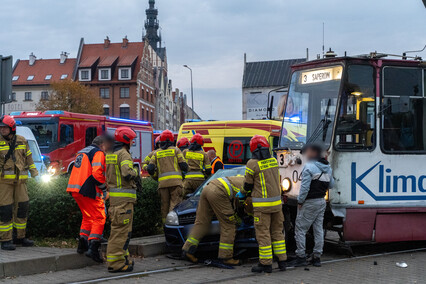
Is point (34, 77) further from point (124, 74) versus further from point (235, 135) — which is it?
point (235, 135)

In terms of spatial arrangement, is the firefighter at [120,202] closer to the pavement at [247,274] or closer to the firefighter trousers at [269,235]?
the pavement at [247,274]

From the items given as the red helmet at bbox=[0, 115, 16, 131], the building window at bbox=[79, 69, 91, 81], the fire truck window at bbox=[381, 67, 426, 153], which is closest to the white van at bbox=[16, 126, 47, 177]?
the red helmet at bbox=[0, 115, 16, 131]

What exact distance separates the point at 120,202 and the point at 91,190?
511mm

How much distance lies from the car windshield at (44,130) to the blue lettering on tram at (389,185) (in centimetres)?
1493

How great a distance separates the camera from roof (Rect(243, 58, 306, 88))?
243 ft

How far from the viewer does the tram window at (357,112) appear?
332 inches

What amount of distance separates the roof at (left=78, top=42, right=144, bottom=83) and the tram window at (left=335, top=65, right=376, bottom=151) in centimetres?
6152

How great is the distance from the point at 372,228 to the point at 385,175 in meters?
0.86

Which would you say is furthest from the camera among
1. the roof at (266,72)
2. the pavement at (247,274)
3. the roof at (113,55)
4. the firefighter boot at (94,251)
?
the roof at (266,72)

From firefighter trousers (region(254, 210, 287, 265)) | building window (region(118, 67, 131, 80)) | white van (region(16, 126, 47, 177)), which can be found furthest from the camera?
building window (region(118, 67, 131, 80))

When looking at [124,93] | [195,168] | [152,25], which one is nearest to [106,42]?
[124,93]

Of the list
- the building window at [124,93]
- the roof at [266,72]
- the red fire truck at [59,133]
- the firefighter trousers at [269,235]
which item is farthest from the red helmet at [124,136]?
the roof at [266,72]

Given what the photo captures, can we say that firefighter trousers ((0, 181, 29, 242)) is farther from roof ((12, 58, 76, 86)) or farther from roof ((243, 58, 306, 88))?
roof ((243, 58, 306, 88))

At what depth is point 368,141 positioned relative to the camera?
28.1 ft
